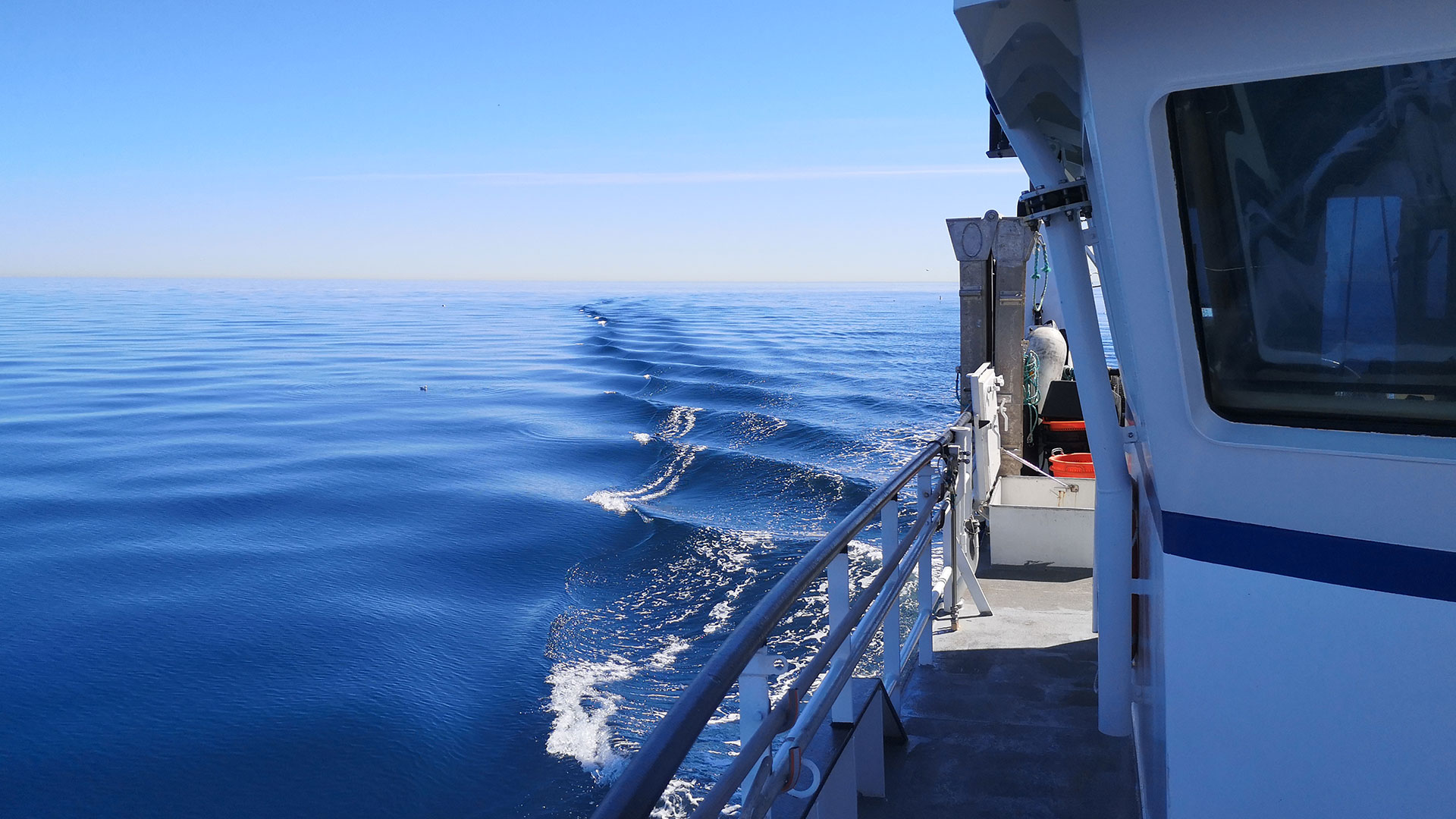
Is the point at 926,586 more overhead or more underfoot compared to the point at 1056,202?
more underfoot

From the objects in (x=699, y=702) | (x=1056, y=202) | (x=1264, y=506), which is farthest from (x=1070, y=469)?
(x=699, y=702)

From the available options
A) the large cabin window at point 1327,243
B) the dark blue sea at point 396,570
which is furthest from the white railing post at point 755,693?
the dark blue sea at point 396,570

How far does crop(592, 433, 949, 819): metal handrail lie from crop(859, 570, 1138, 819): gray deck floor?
1422 mm

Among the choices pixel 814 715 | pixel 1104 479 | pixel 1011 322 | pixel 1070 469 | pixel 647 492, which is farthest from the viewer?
pixel 647 492

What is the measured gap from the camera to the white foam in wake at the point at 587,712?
9.20m

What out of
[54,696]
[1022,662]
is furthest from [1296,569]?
[54,696]

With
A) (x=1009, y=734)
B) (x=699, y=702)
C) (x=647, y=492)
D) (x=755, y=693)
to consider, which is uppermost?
(x=699, y=702)

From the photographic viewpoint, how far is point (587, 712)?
34.0ft

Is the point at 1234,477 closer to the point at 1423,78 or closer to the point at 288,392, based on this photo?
the point at 1423,78

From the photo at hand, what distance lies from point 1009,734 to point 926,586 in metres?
0.70

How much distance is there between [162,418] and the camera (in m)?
31.4

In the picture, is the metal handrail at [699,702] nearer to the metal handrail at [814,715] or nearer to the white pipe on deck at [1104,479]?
the metal handrail at [814,715]

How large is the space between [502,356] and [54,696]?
39586 millimetres

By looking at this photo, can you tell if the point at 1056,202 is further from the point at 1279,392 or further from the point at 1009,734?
the point at 1009,734
